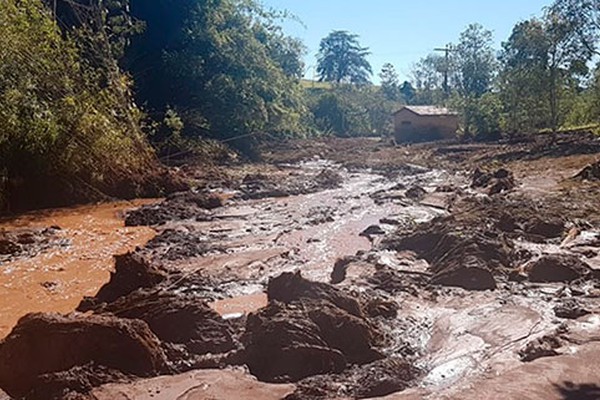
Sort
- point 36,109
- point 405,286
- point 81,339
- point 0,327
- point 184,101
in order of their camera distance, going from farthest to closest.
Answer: point 184,101, point 36,109, point 405,286, point 0,327, point 81,339

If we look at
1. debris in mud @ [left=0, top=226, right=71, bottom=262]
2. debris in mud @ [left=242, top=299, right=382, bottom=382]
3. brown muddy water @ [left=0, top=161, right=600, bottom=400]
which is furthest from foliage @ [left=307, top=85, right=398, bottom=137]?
debris in mud @ [left=242, top=299, right=382, bottom=382]

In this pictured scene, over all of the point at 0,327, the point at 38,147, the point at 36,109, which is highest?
the point at 36,109

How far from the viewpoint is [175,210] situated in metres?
15.3

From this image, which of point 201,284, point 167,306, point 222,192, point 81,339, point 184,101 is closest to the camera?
point 81,339

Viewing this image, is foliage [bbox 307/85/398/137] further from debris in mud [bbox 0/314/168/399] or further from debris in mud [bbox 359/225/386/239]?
debris in mud [bbox 0/314/168/399]

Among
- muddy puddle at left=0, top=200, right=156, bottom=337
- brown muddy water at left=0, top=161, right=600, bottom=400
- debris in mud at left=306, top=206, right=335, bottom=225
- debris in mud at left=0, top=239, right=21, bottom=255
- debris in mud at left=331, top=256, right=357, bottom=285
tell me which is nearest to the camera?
brown muddy water at left=0, top=161, right=600, bottom=400

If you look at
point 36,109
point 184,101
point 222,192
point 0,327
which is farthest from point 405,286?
point 184,101

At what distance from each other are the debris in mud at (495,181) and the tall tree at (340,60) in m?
63.5

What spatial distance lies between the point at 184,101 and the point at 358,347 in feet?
79.7

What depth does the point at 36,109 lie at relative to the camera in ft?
46.2

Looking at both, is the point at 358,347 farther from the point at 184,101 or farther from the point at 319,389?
the point at 184,101

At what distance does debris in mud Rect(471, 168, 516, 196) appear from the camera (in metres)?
17.3

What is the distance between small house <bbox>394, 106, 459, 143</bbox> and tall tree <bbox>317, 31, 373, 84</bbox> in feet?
117

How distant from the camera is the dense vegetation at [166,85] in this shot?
14641mm
